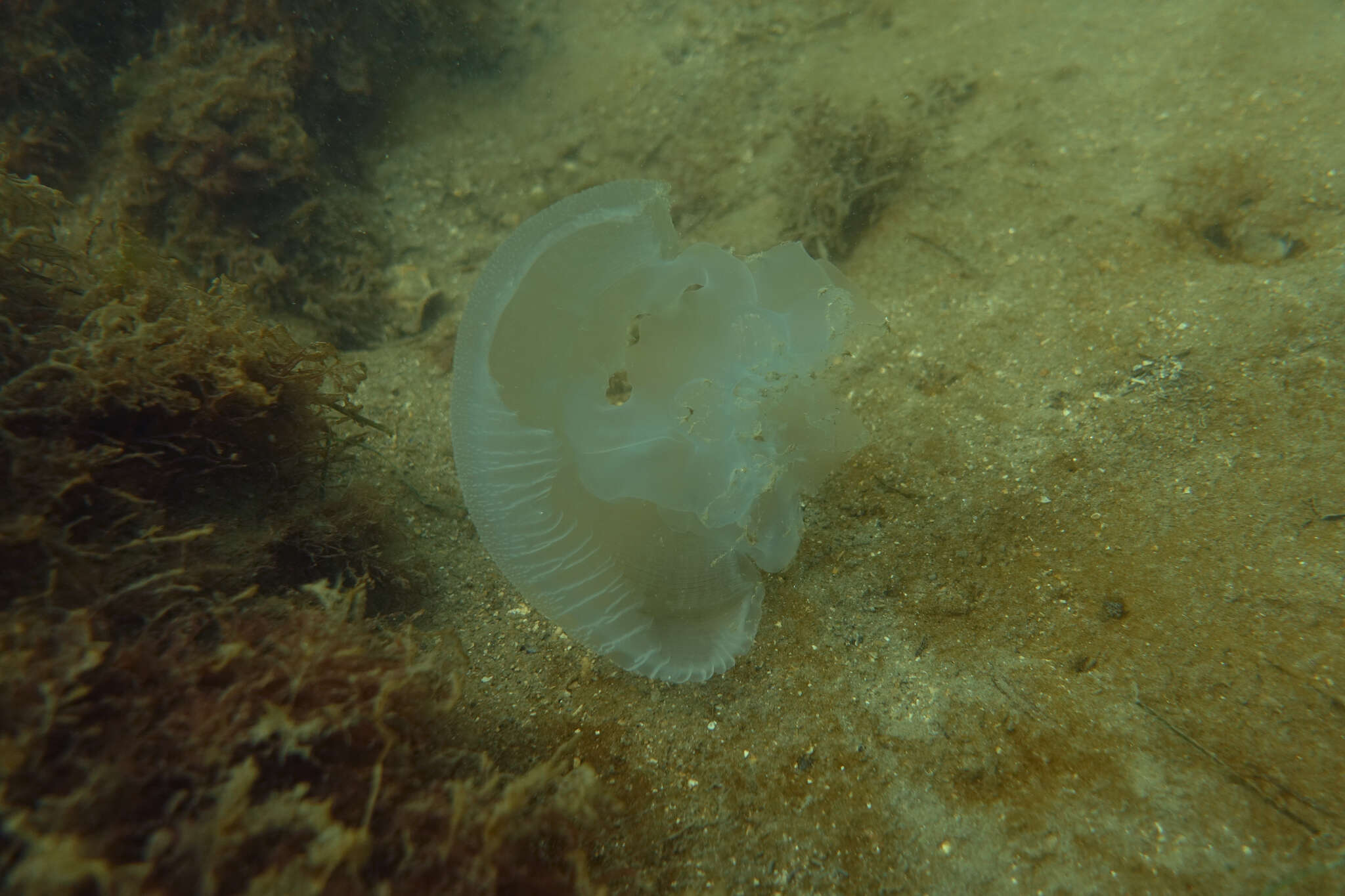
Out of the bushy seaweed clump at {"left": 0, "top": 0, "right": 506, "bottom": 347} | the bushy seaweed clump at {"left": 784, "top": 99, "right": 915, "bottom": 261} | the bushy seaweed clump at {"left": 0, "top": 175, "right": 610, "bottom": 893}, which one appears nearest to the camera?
the bushy seaweed clump at {"left": 0, "top": 175, "right": 610, "bottom": 893}

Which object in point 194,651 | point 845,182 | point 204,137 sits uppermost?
point 204,137

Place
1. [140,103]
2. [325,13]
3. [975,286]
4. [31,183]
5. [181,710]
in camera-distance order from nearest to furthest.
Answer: [181,710]
[31,183]
[975,286]
[140,103]
[325,13]

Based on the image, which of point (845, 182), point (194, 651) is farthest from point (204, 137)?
point (845, 182)

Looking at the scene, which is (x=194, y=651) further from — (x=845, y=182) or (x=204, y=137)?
(x=845, y=182)

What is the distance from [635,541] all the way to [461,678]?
1.06 metres

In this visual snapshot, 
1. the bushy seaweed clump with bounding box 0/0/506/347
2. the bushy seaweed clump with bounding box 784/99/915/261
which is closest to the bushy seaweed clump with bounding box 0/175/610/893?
the bushy seaweed clump with bounding box 0/0/506/347

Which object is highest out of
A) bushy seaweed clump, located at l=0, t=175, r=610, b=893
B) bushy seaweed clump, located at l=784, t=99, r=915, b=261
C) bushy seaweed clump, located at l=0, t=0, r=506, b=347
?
bushy seaweed clump, located at l=0, t=0, r=506, b=347

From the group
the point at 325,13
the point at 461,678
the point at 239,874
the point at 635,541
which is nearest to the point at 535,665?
the point at 461,678

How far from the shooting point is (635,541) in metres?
3.23

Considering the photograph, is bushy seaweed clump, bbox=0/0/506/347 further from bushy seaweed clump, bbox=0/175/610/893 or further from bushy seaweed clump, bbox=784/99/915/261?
bushy seaweed clump, bbox=784/99/915/261

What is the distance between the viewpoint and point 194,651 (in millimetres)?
2297

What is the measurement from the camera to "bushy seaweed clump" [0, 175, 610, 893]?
1.88 metres

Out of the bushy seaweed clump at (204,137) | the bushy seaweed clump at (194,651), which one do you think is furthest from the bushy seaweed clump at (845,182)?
the bushy seaweed clump at (194,651)

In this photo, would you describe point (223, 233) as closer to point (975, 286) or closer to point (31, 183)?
point (31, 183)
